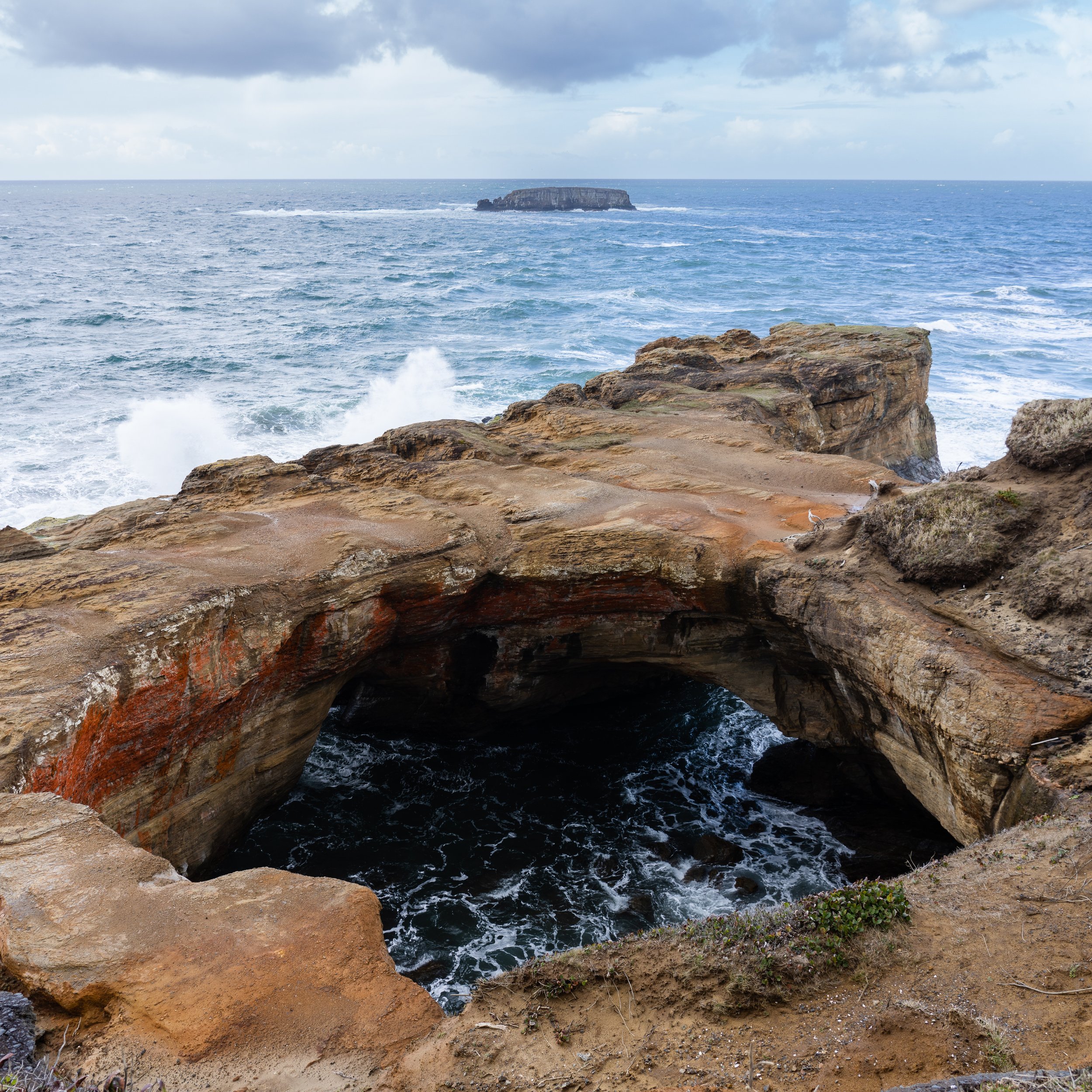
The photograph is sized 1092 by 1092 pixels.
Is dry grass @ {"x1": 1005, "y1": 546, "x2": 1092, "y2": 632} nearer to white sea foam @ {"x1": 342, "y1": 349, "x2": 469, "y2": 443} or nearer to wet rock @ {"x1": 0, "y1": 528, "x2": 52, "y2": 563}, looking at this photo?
wet rock @ {"x1": 0, "y1": 528, "x2": 52, "y2": 563}

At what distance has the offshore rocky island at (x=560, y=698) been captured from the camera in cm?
660

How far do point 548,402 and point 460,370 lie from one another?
22.7 m

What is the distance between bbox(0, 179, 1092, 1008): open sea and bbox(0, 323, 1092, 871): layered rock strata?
157 cm

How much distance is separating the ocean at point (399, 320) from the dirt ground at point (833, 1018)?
77.6ft

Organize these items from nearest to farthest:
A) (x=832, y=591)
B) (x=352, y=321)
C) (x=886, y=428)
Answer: (x=832, y=591), (x=886, y=428), (x=352, y=321)

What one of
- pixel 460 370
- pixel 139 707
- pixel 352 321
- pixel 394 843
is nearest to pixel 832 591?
pixel 394 843

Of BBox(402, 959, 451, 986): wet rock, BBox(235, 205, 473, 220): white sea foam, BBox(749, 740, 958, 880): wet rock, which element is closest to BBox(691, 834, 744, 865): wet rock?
BBox(749, 740, 958, 880): wet rock

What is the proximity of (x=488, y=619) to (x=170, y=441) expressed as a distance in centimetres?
2165

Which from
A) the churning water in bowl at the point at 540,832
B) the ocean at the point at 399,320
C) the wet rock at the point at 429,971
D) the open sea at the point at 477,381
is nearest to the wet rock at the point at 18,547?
the churning water in bowl at the point at 540,832

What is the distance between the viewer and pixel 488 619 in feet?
47.9

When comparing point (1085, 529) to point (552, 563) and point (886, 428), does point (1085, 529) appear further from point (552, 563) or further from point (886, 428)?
point (886, 428)

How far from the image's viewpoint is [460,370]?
4191 centimetres

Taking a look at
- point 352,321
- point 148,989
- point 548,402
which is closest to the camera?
point 148,989

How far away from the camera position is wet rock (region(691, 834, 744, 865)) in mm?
13594
